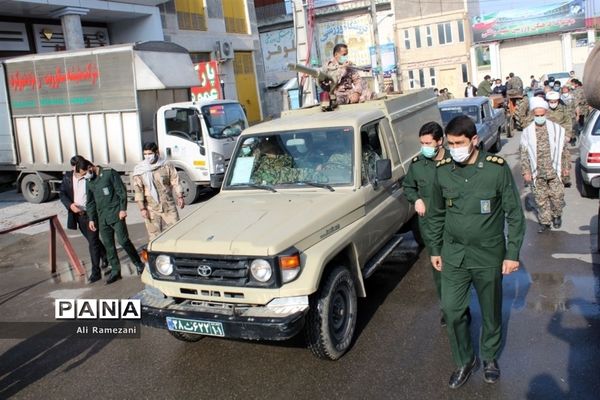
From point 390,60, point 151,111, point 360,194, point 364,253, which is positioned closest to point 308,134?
point 360,194

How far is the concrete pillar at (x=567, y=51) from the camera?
42.7 m

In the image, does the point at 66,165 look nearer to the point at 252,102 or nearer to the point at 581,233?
the point at 581,233

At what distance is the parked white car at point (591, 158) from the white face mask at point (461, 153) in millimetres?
5982

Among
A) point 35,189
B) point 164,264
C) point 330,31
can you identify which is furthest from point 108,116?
A: point 330,31

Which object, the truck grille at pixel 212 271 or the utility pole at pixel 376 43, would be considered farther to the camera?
the utility pole at pixel 376 43

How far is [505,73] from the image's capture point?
148 feet

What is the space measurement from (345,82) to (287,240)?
15.6 feet

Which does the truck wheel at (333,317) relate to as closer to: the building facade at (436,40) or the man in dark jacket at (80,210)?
the man in dark jacket at (80,210)

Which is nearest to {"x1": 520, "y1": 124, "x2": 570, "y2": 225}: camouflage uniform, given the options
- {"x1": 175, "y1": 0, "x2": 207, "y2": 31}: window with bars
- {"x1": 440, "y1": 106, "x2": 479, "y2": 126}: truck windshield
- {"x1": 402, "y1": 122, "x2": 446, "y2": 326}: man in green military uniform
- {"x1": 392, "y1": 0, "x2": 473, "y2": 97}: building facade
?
{"x1": 402, "y1": 122, "x2": 446, "y2": 326}: man in green military uniform

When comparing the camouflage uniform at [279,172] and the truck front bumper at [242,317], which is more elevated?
the camouflage uniform at [279,172]

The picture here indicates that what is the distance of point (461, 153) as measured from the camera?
3.46m

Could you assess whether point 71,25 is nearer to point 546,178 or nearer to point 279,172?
point 279,172

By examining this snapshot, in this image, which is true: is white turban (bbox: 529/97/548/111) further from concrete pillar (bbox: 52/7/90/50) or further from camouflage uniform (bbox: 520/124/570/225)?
concrete pillar (bbox: 52/7/90/50)

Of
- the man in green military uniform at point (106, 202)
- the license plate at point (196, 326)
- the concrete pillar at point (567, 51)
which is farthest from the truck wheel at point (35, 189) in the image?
the concrete pillar at point (567, 51)
